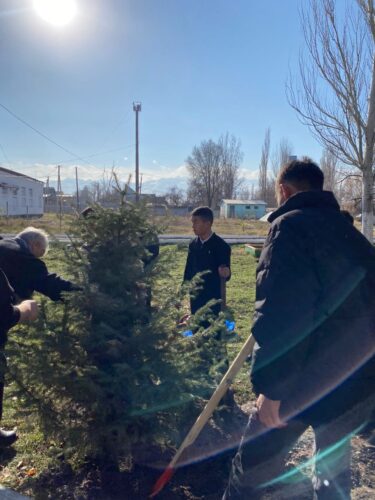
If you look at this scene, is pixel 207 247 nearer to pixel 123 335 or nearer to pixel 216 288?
pixel 216 288

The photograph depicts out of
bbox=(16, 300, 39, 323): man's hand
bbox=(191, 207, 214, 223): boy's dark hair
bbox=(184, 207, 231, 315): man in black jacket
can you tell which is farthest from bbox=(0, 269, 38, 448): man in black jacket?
bbox=(191, 207, 214, 223): boy's dark hair

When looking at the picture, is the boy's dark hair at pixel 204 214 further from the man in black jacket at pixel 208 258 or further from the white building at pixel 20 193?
the white building at pixel 20 193

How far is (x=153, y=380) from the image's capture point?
2574 millimetres

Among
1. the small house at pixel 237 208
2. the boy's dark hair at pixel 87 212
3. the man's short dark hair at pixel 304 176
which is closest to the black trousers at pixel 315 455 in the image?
the man's short dark hair at pixel 304 176

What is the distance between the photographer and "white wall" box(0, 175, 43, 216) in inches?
1561

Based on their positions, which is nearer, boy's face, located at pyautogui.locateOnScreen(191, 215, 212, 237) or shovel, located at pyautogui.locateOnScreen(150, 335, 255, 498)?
shovel, located at pyautogui.locateOnScreen(150, 335, 255, 498)

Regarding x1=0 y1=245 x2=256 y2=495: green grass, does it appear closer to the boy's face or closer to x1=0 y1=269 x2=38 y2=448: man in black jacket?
A: x1=0 y1=269 x2=38 y2=448: man in black jacket

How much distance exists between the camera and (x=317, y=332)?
6.56 feet

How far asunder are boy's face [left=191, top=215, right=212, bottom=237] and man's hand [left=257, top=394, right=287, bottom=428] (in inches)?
97.0

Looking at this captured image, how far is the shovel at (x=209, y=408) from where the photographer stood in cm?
242

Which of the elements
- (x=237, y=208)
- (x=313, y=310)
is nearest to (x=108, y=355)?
(x=313, y=310)

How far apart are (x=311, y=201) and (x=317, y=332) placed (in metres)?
0.63

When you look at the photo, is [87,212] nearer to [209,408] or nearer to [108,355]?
[108,355]

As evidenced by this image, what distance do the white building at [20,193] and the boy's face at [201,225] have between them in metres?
36.0
